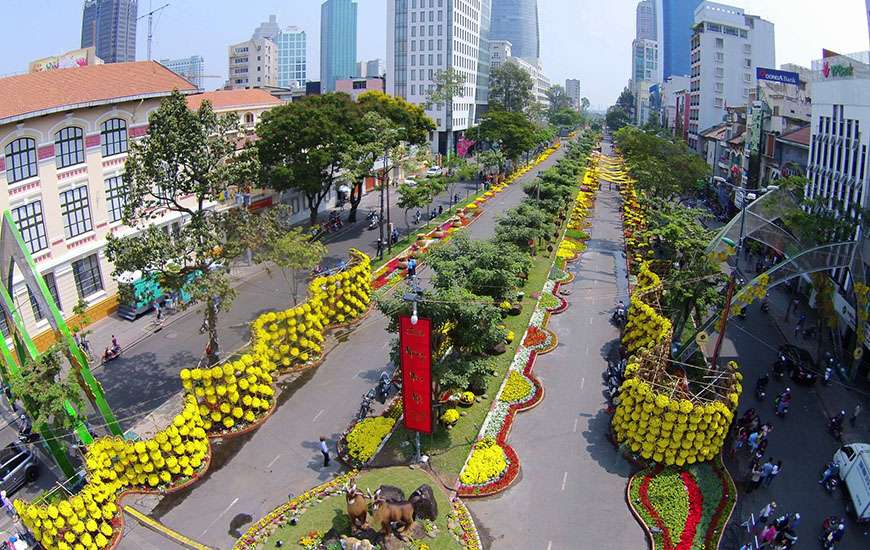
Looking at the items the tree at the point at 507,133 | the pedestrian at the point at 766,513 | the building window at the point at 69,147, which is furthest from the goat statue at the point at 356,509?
the tree at the point at 507,133

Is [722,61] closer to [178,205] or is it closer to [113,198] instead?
[113,198]

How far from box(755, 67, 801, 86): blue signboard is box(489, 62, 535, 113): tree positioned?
70354 millimetres

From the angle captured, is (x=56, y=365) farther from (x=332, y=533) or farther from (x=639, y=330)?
(x=639, y=330)

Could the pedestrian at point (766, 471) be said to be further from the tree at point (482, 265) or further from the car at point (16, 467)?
the car at point (16, 467)

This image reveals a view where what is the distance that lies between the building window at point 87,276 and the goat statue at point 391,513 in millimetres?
27317

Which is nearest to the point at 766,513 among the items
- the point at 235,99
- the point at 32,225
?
the point at 32,225

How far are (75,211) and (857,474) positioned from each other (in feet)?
132

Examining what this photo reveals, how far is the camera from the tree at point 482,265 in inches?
1234

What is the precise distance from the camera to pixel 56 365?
23953 mm

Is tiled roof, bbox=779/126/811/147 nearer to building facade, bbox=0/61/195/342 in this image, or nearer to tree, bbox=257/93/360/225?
tree, bbox=257/93/360/225

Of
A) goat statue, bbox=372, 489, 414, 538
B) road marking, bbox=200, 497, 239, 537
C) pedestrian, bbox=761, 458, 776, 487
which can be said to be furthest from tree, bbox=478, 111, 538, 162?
goat statue, bbox=372, 489, 414, 538

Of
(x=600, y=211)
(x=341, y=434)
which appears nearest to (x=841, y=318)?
(x=341, y=434)

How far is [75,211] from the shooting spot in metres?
38.1

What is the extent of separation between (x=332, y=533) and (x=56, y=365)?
1219 centimetres
